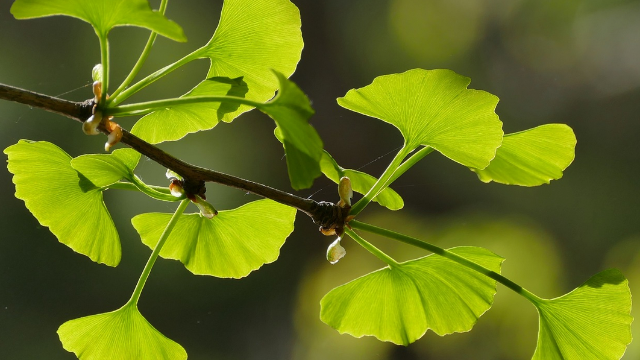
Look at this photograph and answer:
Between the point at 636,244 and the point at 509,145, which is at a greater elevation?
the point at 509,145

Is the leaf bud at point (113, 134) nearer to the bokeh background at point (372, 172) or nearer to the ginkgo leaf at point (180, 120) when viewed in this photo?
the ginkgo leaf at point (180, 120)

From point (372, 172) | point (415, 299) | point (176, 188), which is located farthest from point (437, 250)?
point (372, 172)

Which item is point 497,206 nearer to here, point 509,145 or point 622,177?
point 622,177

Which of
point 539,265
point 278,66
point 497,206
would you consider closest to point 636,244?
point 539,265

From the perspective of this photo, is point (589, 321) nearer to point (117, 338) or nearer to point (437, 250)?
point (437, 250)

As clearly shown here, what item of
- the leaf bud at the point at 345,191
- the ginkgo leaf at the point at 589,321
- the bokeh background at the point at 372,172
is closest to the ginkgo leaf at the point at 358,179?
the leaf bud at the point at 345,191

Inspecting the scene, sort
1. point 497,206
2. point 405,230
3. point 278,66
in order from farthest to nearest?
point 497,206 → point 405,230 → point 278,66
